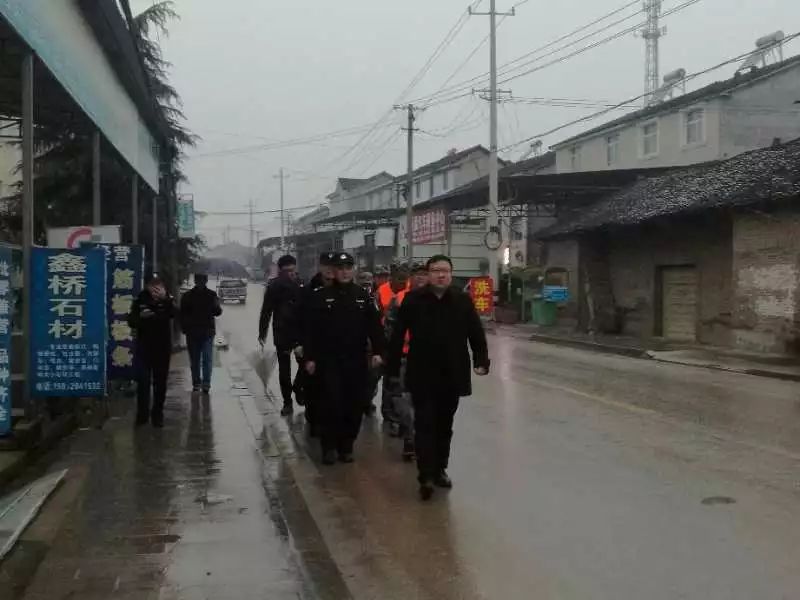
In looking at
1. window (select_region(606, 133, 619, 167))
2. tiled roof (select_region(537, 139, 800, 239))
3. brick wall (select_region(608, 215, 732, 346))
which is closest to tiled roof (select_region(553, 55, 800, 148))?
window (select_region(606, 133, 619, 167))

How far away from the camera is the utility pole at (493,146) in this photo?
92.4 feet

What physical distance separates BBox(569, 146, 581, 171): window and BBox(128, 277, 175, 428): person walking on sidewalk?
35950 mm

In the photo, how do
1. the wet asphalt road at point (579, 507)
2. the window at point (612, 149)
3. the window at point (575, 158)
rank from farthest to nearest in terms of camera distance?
the window at point (575, 158) → the window at point (612, 149) → the wet asphalt road at point (579, 507)

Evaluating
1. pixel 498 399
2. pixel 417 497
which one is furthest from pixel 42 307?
pixel 498 399

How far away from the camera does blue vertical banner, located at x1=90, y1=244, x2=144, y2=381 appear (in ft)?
31.6

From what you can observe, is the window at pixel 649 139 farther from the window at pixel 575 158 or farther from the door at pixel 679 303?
the door at pixel 679 303

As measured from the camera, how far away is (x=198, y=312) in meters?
10.9

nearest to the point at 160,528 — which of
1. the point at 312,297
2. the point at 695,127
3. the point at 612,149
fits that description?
the point at 312,297

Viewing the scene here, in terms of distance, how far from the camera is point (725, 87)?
3234cm

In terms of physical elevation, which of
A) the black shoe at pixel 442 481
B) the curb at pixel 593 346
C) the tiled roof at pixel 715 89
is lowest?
the curb at pixel 593 346

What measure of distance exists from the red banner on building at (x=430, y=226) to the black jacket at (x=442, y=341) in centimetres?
3048

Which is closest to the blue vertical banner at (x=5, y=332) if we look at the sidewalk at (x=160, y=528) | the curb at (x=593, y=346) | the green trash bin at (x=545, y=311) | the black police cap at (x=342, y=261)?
the sidewalk at (x=160, y=528)

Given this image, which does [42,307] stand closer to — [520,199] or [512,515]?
[512,515]

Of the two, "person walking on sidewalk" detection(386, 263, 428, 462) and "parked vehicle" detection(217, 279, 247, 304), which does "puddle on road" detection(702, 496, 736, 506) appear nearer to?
"person walking on sidewalk" detection(386, 263, 428, 462)
